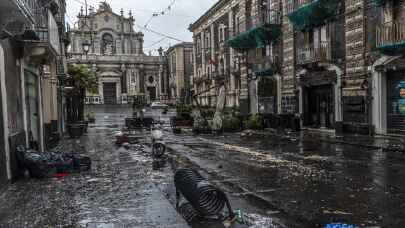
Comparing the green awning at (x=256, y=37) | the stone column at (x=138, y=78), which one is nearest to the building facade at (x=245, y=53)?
the green awning at (x=256, y=37)

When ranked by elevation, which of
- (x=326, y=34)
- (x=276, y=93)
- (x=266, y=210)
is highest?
(x=326, y=34)

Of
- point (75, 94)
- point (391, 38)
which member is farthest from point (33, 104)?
point (75, 94)

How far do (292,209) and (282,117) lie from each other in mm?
19016

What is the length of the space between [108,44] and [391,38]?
64.2 m

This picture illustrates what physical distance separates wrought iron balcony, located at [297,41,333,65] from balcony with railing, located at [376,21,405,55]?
154 inches

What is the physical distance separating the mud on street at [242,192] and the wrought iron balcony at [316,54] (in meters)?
9.73

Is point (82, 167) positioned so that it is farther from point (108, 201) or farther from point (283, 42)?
point (283, 42)

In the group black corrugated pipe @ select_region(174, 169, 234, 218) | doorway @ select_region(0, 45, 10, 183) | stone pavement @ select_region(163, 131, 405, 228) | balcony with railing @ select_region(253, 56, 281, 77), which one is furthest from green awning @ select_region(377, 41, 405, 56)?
doorway @ select_region(0, 45, 10, 183)

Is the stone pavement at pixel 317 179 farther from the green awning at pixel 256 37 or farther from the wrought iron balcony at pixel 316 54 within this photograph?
the green awning at pixel 256 37

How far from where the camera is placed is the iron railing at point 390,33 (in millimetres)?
17391

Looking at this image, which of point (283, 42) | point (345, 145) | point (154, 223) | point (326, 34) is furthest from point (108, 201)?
point (283, 42)

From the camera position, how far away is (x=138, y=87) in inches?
2948

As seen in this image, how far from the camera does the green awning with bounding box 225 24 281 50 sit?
93.3 ft

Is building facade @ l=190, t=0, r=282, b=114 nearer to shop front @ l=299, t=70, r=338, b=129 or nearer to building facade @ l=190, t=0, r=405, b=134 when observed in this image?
building facade @ l=190, t=0, r=405, b=134
